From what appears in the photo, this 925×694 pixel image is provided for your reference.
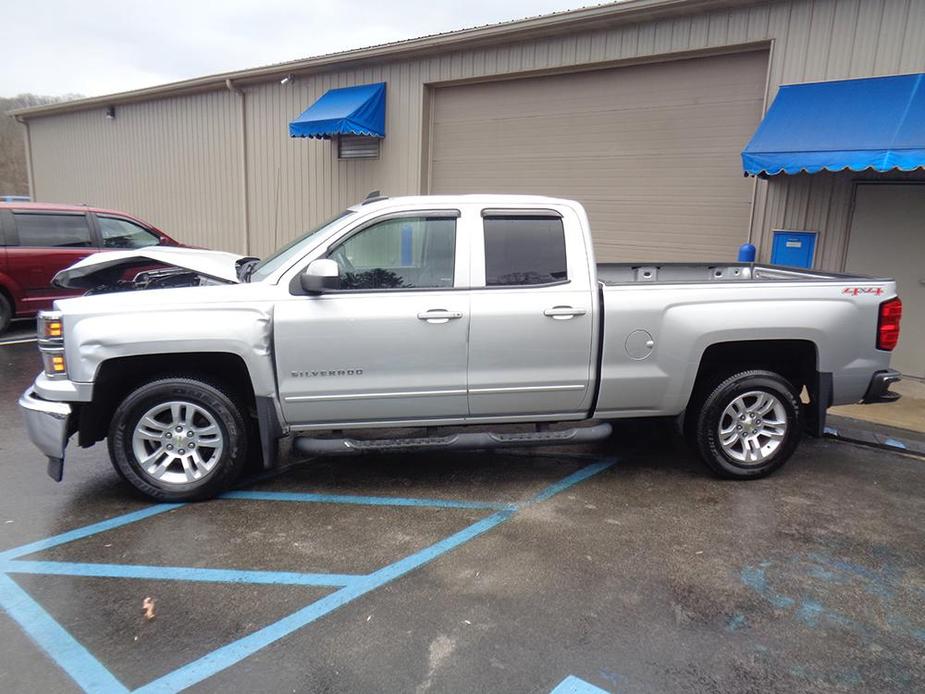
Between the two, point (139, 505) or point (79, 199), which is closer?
point (139, 505)

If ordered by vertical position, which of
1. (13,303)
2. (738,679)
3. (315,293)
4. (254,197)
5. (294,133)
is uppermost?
(294,133)

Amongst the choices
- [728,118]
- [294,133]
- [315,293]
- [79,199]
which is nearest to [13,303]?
[294,133]

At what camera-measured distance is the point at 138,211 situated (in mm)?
18641

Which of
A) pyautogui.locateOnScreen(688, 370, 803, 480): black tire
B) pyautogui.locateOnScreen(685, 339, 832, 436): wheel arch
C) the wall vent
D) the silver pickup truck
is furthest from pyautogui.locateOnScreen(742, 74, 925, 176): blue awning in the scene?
the wall vent

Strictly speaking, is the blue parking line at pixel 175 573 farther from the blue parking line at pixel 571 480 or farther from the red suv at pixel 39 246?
the red suv at pixel 39 246

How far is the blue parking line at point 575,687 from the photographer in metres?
2.72

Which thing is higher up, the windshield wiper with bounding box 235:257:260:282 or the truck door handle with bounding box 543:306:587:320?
the windshield wiper with bounding box 235:257:260:282

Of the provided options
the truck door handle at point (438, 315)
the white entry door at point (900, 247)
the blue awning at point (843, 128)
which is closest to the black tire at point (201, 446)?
the truck door handle at point (438, 315)

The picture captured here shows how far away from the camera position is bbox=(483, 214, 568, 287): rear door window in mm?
4594

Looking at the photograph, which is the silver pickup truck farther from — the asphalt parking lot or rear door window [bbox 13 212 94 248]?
rear door window [bbox 13 212 94 248]

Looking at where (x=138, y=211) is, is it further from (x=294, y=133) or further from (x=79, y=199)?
(x=294, y=133)

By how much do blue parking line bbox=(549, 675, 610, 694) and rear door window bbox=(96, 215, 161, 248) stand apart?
9.77 meters

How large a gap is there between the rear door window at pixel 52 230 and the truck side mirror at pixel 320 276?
745cm

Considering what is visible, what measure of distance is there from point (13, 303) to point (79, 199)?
12.9 m
